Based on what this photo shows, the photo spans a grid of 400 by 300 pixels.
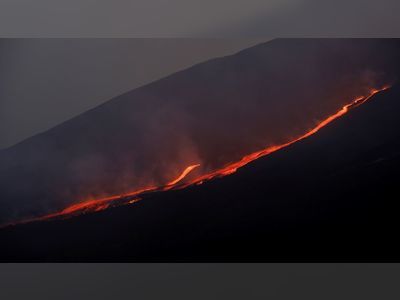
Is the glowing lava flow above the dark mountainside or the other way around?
the other way around

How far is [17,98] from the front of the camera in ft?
7.37

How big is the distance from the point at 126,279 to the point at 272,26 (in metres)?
1.41

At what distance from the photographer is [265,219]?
85.1 inches

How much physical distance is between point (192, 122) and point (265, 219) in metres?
0.58

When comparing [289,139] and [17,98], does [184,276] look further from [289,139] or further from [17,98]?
[17,98]

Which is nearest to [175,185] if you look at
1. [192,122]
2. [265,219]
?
[192,122]

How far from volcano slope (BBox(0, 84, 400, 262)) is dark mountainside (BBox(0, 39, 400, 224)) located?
0.11 feet

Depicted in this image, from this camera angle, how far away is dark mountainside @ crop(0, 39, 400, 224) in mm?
2184

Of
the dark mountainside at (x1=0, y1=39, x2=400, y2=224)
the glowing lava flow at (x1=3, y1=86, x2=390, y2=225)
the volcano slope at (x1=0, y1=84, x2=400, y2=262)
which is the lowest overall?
the volcano slope at (x1=0, y1=84, x2=400, y2=262)

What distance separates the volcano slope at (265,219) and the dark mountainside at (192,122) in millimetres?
34

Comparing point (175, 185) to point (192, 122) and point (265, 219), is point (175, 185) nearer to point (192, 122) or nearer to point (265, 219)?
point (192, 122)

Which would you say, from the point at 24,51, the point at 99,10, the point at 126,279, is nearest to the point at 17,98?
the point at 24,51

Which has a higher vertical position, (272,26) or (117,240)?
(272,26)

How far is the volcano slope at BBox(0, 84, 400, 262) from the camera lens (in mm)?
2152
